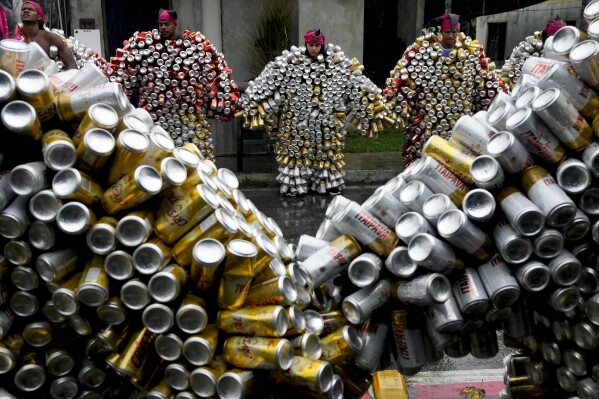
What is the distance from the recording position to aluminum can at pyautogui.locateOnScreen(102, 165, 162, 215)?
205cm

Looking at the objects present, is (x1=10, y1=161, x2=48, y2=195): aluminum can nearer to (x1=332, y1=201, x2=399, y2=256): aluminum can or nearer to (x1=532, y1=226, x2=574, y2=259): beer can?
(x1=332, y1=201, x2=399, y2=256): aluminum can

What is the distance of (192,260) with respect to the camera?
211cm

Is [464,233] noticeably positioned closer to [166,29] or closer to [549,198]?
[549,198]

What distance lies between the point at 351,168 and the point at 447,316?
8.20 meters

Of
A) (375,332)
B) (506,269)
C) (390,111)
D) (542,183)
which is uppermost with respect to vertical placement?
(542,183)

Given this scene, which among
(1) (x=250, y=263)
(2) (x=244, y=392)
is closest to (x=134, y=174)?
(1) (x=250, y=263)

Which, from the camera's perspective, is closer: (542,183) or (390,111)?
(542,183)

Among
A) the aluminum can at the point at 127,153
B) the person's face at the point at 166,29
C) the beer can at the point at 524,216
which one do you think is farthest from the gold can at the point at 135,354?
the person's face at the point at 166,29

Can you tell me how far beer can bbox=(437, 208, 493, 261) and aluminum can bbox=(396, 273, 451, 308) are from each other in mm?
129

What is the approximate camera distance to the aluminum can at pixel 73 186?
2.02 m

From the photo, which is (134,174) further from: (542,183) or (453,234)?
(542,183)

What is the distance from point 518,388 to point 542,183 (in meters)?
1.02

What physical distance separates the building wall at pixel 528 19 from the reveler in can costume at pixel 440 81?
15585 mm

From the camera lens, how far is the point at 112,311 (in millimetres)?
2086
